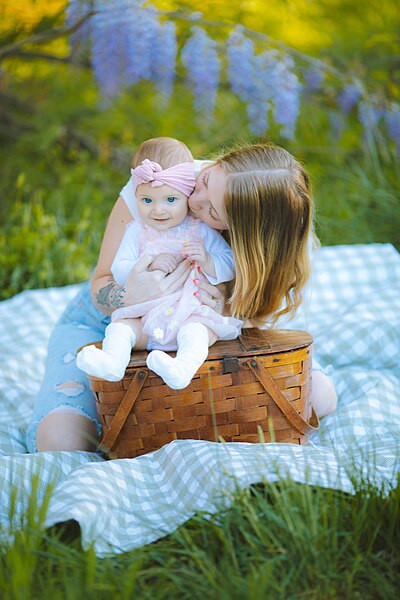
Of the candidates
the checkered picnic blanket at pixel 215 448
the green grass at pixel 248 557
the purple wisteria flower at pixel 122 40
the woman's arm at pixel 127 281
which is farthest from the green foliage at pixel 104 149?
the green grass at pixel 248 557

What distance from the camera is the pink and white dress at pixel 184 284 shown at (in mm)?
2027

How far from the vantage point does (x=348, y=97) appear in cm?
444

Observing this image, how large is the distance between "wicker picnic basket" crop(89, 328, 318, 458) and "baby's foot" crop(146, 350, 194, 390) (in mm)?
143

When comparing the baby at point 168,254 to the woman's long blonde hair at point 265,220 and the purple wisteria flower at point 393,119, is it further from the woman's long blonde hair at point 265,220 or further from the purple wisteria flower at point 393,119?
the purple wisteria flower at point 393,119

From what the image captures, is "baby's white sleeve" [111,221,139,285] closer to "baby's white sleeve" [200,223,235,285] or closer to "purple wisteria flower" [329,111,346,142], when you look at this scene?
"baby's white sleeve" [200,223,235,285]

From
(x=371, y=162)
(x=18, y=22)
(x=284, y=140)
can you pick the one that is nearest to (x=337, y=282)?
(x=371, y=162)

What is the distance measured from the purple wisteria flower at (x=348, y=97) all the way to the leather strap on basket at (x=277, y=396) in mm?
2642

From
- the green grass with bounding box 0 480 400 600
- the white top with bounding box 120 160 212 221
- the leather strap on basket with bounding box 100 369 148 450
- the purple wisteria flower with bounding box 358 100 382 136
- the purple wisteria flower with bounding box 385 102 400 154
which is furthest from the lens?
the purple wisteria flower with bounding box 358 100 382 136

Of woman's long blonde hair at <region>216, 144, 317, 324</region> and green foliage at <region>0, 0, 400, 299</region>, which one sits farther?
green foliage at <region>0, 0, 400, 299</region>

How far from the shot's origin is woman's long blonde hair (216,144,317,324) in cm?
196

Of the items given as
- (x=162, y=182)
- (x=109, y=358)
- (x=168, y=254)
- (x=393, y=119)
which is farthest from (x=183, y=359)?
(x=393, y=119)

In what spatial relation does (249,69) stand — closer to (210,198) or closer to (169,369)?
(210,198)

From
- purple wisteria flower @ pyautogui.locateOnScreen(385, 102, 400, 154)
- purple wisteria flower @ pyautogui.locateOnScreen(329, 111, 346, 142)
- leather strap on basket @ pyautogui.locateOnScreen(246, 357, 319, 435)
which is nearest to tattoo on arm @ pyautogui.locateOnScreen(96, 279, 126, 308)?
leather strap on basket @ pyautogui.locateOnScreen(246, 357, 319, 435)

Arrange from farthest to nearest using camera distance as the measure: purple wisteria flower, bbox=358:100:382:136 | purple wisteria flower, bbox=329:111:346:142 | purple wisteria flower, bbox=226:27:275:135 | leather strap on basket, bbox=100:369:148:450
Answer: purple wisteria flower, bbox=329:111:346:142 → purple wisteria flower, bbox=358:100:382:136 → purple wisteria flower, bbox=226:27:275:135 → leather strap on basket, bbox=100:369:148:450
